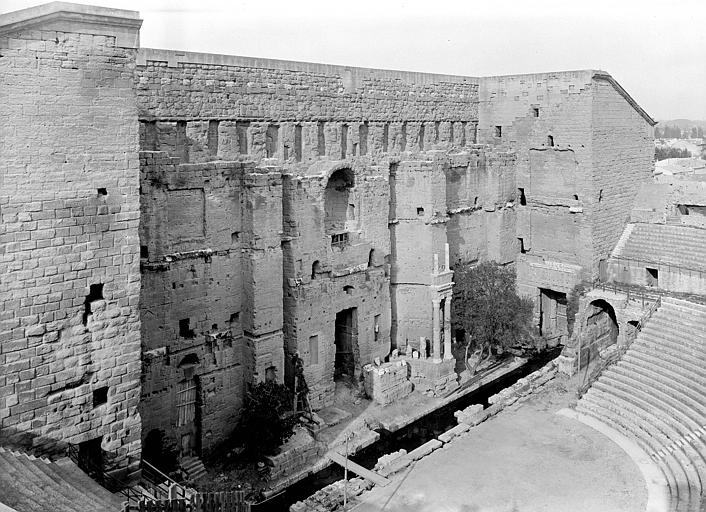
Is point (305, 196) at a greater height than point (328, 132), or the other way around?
point (328, 132)

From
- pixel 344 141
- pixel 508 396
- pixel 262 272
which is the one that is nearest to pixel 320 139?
pixel 344 141

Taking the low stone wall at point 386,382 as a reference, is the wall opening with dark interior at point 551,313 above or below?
above

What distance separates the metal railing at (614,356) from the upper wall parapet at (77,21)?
16.9 m

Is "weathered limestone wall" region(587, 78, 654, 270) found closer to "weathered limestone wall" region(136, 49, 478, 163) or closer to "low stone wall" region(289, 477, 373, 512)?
"weathered limestone wall" region(136, 49, 478, 163)

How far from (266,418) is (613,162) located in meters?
17.8

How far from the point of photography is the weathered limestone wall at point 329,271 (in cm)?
2189

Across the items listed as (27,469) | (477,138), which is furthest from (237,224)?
(477,138)

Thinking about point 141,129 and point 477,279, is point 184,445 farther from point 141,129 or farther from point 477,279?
point 477,279

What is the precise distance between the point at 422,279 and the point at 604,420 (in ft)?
27.0

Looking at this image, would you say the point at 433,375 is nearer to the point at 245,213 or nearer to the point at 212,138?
the point at 245,213

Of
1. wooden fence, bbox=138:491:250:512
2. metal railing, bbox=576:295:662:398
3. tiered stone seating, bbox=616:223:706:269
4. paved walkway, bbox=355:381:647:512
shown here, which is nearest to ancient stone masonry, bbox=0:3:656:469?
tiered stone seating, bbox=616:223:706:269

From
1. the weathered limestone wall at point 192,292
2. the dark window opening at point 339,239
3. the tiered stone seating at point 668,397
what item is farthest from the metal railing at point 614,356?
the weathered limestone wall at point 192,292

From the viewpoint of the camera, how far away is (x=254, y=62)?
21.0 m

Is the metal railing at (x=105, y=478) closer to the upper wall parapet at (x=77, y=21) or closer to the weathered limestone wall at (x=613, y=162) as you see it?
the upper wall parapet at (x=77, y=21)
